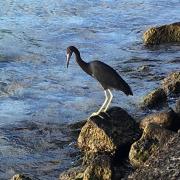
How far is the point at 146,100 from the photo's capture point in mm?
12117

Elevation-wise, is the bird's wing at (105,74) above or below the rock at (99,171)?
above

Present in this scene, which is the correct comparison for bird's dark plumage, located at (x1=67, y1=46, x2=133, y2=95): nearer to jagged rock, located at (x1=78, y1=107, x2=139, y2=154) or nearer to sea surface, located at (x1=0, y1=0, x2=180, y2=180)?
jagged rock, located at (x1=78, y1=107, x2=139, y2=154)

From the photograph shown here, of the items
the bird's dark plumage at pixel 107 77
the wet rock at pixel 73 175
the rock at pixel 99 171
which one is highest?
the bird's dark plumage at pixel 107 77

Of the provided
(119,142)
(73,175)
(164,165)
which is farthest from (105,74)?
(164,165)

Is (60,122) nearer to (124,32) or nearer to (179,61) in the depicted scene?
(179,61)

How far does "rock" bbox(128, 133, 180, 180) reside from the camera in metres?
7.18

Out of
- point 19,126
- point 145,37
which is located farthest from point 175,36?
point 19,126

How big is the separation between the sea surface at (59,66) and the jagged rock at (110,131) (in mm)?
544

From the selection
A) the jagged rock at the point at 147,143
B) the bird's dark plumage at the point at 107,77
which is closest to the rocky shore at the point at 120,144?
the jagged rock at the point at 147,143

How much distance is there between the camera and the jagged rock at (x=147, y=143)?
9.05 meters

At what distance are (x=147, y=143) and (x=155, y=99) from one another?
9.76 ft

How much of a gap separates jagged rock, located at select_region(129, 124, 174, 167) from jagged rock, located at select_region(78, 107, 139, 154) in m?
0.44

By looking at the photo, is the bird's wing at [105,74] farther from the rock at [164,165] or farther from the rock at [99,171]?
the rock at [164,165]

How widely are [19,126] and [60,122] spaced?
0.76 meters
